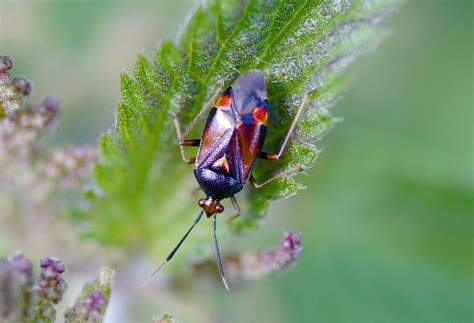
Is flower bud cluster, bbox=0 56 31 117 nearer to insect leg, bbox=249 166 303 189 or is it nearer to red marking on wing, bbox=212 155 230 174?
red marking on wing, bbox=212 155 230 174

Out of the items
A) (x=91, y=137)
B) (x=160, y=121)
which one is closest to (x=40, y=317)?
(x=160, y=121)

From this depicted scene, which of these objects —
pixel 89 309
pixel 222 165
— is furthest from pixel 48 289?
pixel 222 165

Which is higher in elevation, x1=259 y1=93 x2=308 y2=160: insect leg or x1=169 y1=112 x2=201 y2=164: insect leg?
x1=169 y1=112 x2=201 y2=164: insect leg

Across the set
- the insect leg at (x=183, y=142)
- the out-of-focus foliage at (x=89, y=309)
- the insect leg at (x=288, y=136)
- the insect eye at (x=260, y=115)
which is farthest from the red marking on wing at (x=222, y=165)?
the out-of-focus foliage at (x=89, y=309)

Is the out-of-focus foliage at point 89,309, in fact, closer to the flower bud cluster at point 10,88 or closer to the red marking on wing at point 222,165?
the flower bud cluster at point 10,88

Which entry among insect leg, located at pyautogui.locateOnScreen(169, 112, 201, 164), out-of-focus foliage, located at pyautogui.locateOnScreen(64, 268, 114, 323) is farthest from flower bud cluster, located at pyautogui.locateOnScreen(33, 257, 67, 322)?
insect leg, located at pyautogui.locateOnScreen(169, 112, 201, 164)

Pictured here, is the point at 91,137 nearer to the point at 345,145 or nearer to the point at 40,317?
the point at 345,145


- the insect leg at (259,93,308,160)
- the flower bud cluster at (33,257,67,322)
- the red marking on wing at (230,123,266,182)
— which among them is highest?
the red marking on wing at (230,123,266,182)
